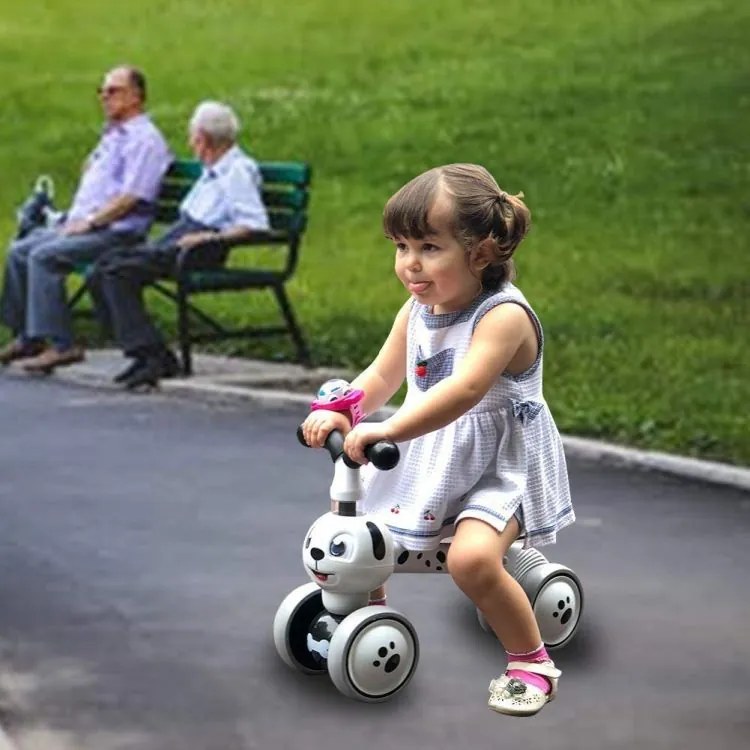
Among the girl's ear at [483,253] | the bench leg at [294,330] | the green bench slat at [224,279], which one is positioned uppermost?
the girl's ear at [483,253]

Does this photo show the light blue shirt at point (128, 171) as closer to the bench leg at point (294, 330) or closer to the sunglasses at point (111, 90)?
the sunglasses at point (111, 90)

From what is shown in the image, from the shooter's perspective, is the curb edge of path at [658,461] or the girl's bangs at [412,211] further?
the curb edge of path at [658,461]

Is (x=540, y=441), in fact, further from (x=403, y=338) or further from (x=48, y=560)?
(x=48, y=560)

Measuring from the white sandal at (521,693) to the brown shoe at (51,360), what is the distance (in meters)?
6.60

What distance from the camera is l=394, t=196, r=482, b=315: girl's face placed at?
5359 mm

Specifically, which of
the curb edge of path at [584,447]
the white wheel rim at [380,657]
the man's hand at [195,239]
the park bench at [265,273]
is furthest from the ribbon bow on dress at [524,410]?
the man's hand at [195,239]

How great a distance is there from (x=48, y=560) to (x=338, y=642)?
6.71ft

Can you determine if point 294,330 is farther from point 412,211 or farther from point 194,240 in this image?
point 412,211

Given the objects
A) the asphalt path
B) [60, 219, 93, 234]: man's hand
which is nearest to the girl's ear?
the asphalt path

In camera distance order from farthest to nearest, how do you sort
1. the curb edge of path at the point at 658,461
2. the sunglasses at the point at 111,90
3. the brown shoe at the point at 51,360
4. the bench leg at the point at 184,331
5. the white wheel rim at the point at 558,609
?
the sunglasses at the point at 111,90
the brown shoe at the point at 51,360
the bench leg at the point at 184,331
the curb edge of path at the point at 658,461
the white wheel rim at the point at 558,609

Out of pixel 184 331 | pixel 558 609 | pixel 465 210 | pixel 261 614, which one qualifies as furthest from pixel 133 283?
pixel 465 210

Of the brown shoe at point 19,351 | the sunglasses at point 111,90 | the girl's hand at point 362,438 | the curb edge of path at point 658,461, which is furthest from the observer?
the brown shoe at point 19,351

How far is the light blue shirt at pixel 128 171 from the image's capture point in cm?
1188

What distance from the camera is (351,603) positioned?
5465 mm
